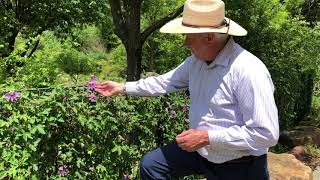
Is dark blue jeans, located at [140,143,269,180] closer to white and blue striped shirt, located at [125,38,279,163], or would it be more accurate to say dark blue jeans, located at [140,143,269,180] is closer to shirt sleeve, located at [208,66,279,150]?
white and blue striped shirt, located at [125,38,279,163]

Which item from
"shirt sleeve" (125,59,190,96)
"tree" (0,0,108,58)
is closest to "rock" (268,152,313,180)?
"shirt sleeve" (125,59,190,96)

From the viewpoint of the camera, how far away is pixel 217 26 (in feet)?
→ 9.93

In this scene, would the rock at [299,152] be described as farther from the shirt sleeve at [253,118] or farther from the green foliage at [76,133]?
the shirt sleeve at [253,118]

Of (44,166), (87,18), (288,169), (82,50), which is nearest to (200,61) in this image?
(44,166)

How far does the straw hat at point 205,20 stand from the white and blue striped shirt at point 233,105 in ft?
0.36

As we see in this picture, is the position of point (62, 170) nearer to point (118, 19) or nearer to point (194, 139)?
point (194, 139)

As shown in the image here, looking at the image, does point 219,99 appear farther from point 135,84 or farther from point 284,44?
point 284,44

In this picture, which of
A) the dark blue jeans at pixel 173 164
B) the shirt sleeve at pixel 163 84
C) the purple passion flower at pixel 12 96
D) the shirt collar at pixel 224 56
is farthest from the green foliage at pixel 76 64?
the shirt collar at pixel 224 56

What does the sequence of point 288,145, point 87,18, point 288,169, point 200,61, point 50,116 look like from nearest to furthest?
1. point 200,61
2. point 50,116
3. point 288,169
4. point 288,145
5. point 87,18

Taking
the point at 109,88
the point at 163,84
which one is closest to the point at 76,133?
the point at 109,88

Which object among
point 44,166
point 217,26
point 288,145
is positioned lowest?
point 288,145

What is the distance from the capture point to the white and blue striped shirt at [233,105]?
2.85 m

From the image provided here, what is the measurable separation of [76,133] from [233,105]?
1.25 metres

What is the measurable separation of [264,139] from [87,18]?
10676 mm
